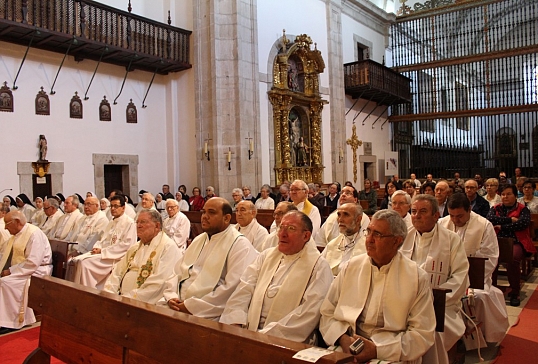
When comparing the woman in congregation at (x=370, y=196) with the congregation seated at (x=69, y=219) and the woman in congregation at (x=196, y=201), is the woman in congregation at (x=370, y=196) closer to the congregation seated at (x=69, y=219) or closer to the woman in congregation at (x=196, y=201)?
the woman in congregation at (x=196, y=201)

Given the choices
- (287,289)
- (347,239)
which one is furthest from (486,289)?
(287,289)

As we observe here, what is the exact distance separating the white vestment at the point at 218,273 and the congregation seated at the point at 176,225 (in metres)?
3.93

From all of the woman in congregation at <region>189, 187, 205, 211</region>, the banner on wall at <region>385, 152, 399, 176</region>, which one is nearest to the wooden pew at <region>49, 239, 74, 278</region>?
the woman in congregation at <region>189, 187, 205, 211</region>

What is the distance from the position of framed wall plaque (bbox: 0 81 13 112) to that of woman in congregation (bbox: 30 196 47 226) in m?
2.11

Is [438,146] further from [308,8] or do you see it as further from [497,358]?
[497,358]

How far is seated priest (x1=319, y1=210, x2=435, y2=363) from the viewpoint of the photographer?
2.92 meters

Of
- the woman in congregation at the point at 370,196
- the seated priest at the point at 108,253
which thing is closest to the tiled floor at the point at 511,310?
the woman in congregation at the point at 370,196

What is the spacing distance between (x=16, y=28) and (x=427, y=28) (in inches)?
692

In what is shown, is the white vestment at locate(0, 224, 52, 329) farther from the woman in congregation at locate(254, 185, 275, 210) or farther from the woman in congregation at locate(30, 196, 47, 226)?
the woman in congregation at locate(254, 185, 275, 210)

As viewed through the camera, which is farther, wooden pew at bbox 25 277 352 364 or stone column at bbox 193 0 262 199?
stone column at bbox 193 0 262 199

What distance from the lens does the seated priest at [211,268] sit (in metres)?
4.01

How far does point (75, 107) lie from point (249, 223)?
7.77 meters

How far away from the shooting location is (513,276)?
247 inches

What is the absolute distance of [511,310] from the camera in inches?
233
